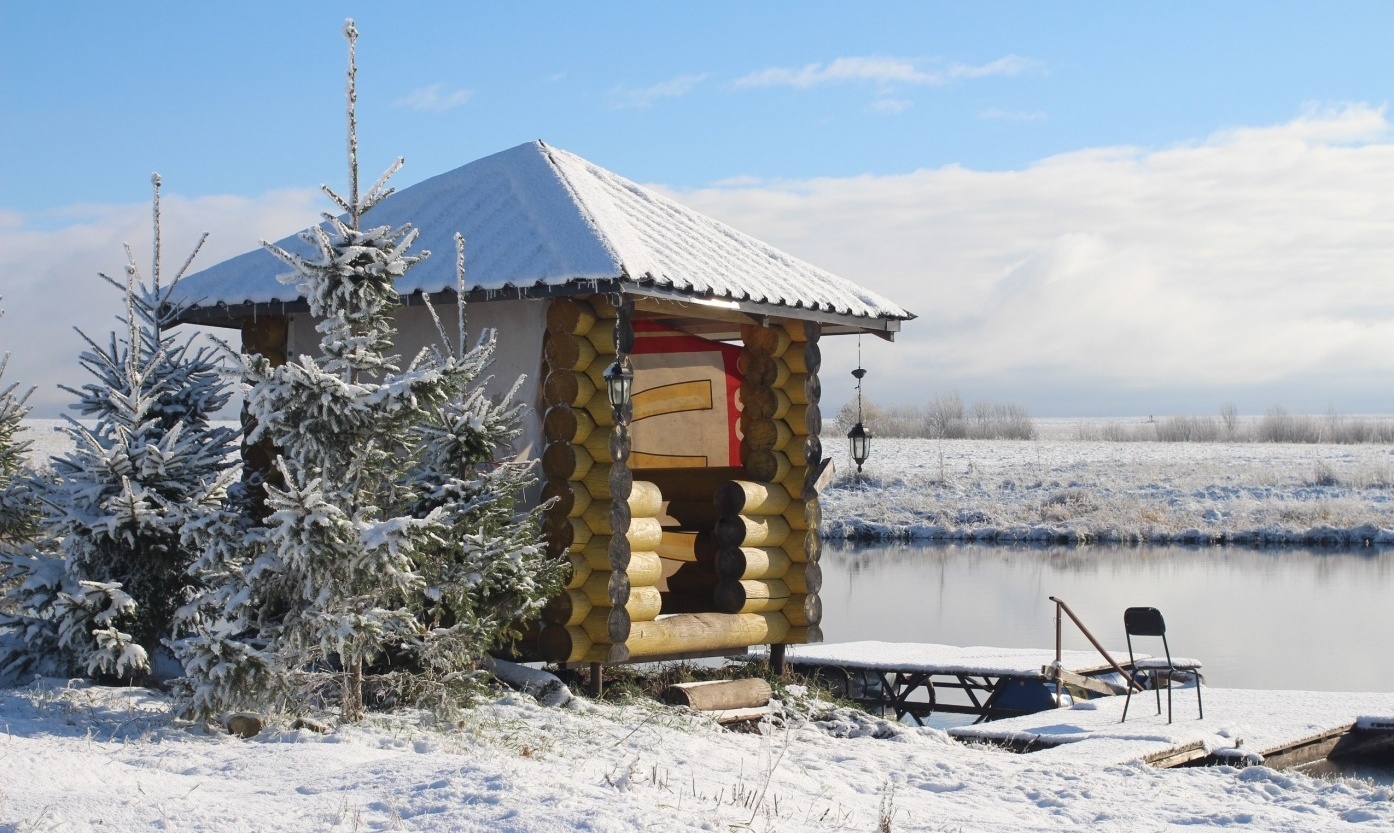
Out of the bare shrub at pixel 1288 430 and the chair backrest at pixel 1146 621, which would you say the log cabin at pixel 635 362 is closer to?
the chair backrest at pixel 1146 621

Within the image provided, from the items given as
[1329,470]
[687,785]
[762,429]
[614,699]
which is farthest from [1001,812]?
[1329,470]

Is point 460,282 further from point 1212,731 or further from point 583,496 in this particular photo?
point 1212,731

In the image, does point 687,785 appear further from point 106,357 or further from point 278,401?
point 106,357

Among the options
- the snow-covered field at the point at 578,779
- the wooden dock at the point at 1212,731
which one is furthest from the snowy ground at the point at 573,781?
the wooden dock at the point at 1212,731

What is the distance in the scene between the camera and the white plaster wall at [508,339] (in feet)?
34.7

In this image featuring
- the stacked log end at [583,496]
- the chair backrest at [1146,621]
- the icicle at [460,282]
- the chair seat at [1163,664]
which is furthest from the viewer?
the chair seat at [1163,664]

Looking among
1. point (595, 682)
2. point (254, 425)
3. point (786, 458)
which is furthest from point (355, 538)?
point (786, 458)

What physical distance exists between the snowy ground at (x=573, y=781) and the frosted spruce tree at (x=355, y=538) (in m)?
0.43

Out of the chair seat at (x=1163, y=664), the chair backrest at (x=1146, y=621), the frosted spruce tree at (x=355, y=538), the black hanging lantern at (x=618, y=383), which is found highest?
the black hanging lantern at (x=618, y=383)

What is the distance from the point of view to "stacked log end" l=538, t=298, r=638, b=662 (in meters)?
10.2

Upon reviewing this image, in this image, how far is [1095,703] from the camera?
13.5 meters

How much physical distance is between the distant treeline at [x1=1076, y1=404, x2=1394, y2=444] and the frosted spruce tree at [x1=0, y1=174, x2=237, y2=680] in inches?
2482

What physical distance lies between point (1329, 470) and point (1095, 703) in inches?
1235

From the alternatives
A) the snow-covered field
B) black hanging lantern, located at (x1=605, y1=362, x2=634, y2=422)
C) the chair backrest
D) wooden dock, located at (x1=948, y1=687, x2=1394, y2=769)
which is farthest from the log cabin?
the chair backrest
